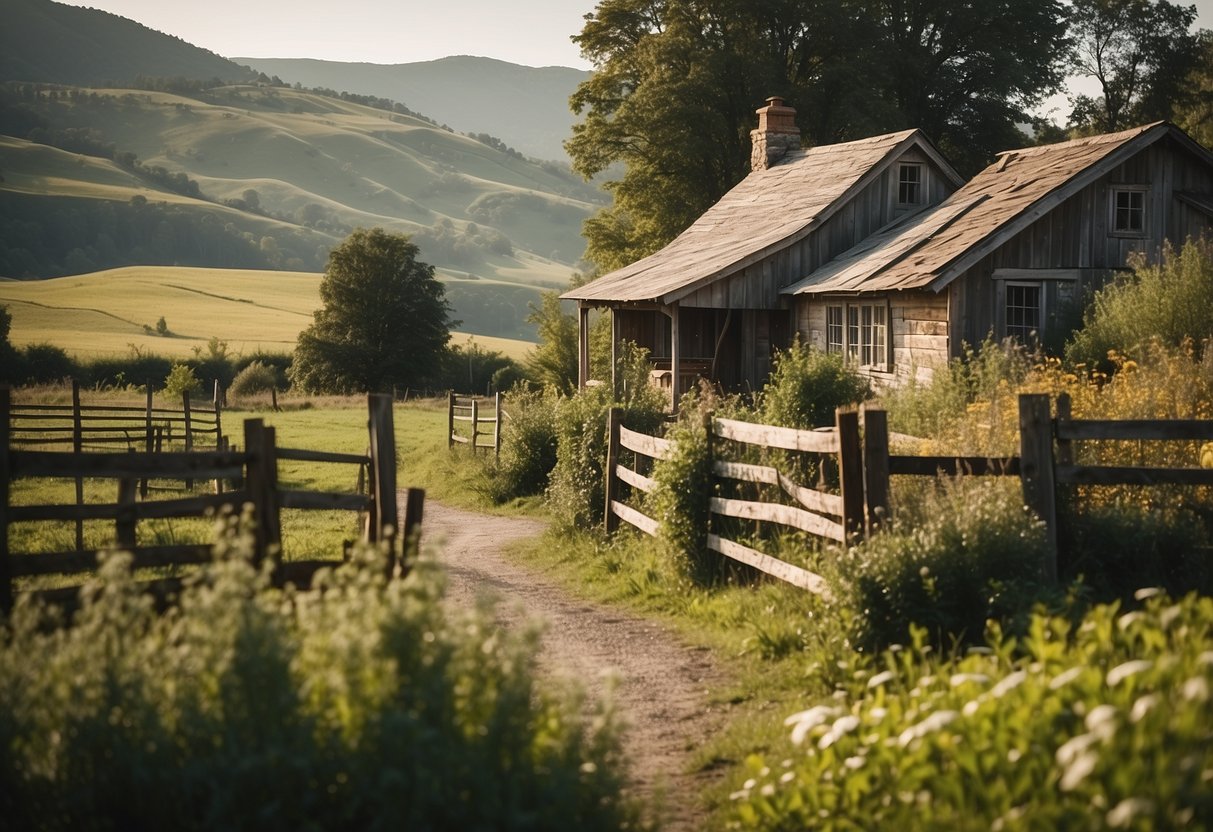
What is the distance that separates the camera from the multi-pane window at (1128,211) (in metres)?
20.1

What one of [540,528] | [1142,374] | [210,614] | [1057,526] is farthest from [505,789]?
[540,528]

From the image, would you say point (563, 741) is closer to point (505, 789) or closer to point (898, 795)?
point (505, 789)

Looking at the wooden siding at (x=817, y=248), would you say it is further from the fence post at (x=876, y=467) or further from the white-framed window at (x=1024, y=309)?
the fence post at (x=876, y=467)

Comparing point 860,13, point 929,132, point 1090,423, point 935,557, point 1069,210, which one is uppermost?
point 860,13

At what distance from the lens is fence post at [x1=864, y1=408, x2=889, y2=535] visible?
839 centimetres

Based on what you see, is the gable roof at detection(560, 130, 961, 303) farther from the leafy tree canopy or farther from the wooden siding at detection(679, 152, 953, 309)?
the leafy tree canopy

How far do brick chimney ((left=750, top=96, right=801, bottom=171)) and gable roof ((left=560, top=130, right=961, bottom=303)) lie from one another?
590 mm

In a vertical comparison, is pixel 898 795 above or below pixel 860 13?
below

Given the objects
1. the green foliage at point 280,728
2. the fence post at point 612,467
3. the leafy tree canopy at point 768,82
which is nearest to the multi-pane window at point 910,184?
the leafy tree canopy at point 768,82

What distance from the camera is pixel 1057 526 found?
27.6 ft

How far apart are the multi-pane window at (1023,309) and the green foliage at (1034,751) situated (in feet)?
46.9

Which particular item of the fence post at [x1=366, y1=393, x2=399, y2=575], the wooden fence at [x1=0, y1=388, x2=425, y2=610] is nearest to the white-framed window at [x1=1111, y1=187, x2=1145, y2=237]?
the fence post at [x1=366, y1=393, x2=399, y2=575]

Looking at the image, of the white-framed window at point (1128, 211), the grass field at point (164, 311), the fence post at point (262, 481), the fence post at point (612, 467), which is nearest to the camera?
the fence post at point (262, 481)

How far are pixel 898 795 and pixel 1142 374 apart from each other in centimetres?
841
